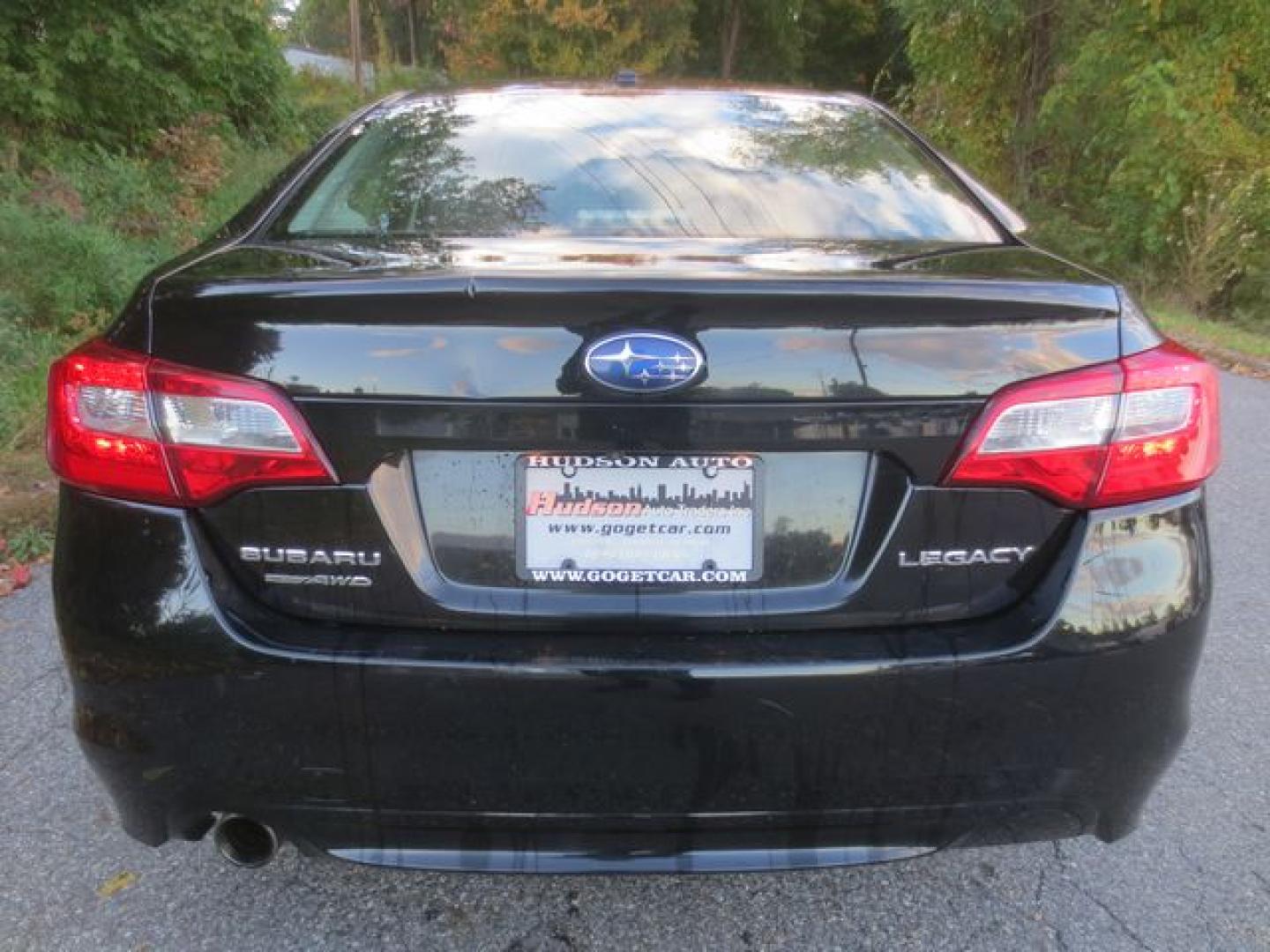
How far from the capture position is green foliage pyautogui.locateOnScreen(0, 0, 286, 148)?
8.27 meters

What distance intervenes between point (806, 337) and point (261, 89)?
1216cm

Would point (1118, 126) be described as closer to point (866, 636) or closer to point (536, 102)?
point (536, 102)

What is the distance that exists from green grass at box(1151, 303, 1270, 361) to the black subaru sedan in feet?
23.5

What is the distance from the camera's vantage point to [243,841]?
1.78 metres

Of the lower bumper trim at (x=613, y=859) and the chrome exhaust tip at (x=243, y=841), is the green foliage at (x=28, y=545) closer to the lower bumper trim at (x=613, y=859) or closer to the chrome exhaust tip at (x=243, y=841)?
the chrome exhaust tip at (x=243, y=841)

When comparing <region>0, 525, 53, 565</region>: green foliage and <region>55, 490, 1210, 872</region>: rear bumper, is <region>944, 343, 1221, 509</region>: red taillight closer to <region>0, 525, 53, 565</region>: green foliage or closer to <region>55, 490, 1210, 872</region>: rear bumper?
<region>55, 490, 1210, 872</region>: rear bumper

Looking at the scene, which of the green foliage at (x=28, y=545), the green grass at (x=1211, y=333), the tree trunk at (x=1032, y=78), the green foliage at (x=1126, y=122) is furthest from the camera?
the tree trunk at (x=1032, y=78)

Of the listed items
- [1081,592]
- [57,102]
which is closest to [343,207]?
[1081,592]

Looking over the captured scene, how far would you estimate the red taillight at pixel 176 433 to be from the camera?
1.56 meters

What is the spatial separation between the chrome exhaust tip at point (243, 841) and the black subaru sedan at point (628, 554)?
3cm

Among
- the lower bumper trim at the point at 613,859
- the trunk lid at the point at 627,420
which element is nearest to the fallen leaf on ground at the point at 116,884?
the lower bumper trim at the point at 613,859

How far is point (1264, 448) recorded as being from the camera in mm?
A: 5672

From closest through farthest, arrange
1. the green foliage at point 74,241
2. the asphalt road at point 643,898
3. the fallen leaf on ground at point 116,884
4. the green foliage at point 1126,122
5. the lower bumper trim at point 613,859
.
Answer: the lower bumper trim at point 613,859, the asphalt road at point 643,898, the fallen leaf on ground at point 116,884, the green foliage at point 74,241, the green foliage at point 1126,122

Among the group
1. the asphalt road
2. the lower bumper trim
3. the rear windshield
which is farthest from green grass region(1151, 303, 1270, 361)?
the lower bumper trim
